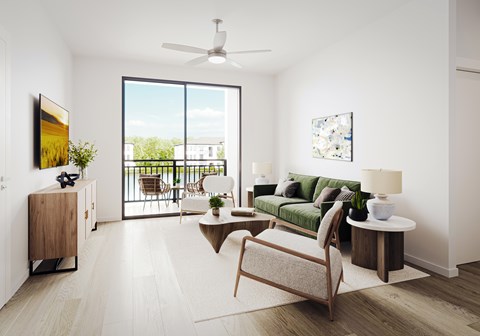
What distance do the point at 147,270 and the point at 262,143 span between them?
13.4 ft

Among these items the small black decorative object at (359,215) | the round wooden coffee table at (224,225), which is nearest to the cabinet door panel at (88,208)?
the round wooden coffee table at (224,225)

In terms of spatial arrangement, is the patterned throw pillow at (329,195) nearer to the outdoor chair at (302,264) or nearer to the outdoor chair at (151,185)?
the outdoor chair at (302,264)

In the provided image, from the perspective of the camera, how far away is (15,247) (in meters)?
2.71

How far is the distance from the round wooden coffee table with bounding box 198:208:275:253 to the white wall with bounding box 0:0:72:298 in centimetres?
185

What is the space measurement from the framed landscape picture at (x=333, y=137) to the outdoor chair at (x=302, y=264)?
7.59ft

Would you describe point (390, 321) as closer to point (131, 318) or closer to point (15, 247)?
point (131, 318)

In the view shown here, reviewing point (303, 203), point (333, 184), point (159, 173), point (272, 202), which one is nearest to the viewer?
point (333, 184)

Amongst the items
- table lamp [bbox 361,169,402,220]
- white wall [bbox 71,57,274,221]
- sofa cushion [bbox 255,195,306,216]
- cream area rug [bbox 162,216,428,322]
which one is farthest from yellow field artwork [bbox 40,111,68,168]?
table lamp [bbox 361,169,402,220]

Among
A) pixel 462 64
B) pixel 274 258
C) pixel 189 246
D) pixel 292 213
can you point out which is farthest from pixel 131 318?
pixel 462 64

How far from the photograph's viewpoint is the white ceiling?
3.51 m

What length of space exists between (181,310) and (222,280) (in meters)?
0.63

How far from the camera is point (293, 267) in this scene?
7.73ft

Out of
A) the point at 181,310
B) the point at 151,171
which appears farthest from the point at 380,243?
the point at 151,171

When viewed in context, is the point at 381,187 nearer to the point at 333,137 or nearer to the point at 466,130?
the point at 466,130
